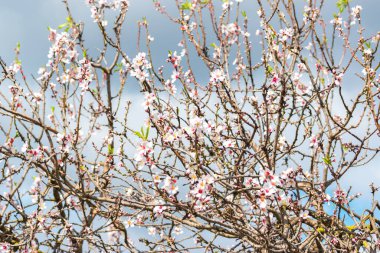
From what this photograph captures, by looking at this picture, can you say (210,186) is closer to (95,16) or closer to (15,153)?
(15,153)

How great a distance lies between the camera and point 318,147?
19.5ft

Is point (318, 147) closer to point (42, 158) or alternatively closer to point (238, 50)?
point (238, 50)

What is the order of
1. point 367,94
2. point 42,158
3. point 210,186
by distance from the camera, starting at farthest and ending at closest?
point 367,94 → point 42,158 → point 210,186

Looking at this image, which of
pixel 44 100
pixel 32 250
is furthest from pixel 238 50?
pixel 32 250

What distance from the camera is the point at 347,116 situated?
243 inches

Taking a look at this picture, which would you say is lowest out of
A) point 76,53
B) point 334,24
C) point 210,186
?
point 210,186

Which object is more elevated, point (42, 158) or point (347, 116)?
point (347, 116)

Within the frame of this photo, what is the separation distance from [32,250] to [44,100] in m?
1.71

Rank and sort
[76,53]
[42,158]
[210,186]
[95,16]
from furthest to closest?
1. [95,16]
2. [76,53]
3. [42,158]
4. [210,186]

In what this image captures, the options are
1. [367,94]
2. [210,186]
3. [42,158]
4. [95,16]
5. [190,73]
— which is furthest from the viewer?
[190,73]

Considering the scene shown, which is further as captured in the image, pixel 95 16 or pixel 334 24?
pixel 334 24

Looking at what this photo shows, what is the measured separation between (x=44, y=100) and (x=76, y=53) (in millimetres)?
622

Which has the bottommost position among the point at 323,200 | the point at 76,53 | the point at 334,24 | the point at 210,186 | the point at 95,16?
the point at 210,186

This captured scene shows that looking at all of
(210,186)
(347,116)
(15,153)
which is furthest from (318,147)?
(15,153)
